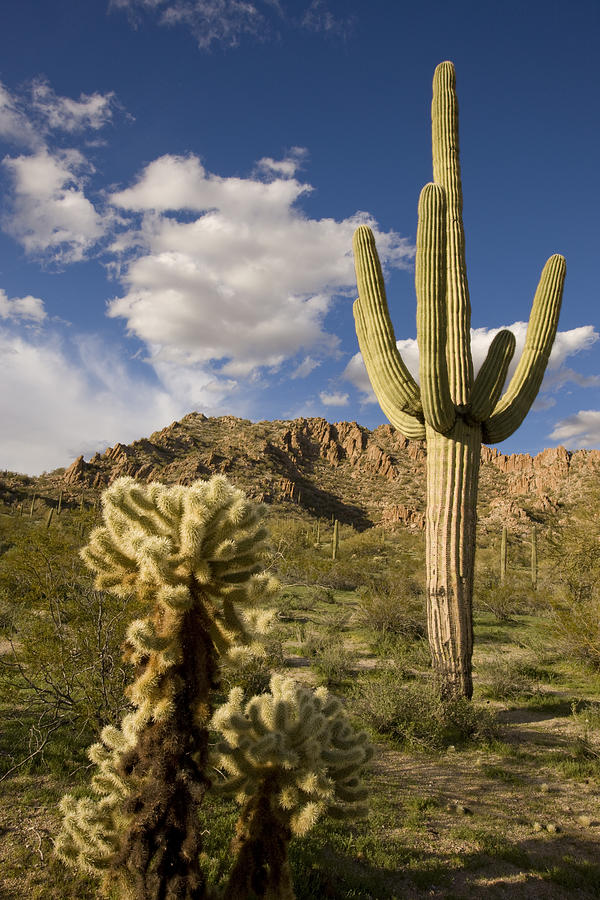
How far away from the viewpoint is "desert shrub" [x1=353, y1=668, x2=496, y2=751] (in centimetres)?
646

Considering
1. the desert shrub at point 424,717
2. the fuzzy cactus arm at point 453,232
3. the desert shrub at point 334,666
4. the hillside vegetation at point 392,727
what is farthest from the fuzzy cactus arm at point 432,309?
the desert shrub at point 334,666

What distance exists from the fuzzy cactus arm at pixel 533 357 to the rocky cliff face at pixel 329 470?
32531mm

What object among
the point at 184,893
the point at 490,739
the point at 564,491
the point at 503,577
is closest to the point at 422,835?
the point at 490,739

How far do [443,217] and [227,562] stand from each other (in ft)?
23.5

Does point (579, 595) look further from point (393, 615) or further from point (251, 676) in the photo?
point (251, 676)

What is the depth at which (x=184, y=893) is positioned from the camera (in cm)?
213

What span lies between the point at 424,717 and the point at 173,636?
5.67m

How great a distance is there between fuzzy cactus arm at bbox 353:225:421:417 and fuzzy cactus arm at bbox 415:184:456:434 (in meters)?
0.51

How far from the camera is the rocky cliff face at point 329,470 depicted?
4631cm

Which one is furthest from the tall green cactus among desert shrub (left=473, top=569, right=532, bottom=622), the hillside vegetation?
desert shrub (left=473, top=569, right=532, bottom=622)

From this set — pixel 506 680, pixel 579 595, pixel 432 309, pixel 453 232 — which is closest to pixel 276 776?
pixel 432 309

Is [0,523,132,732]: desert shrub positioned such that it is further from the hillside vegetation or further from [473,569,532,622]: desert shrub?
[473,569,532,622]: desert shrub

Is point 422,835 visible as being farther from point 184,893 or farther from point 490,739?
point 184,893

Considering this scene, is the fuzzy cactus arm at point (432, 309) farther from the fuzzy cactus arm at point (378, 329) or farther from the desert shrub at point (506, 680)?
the desert shrub at point (506, 680)
